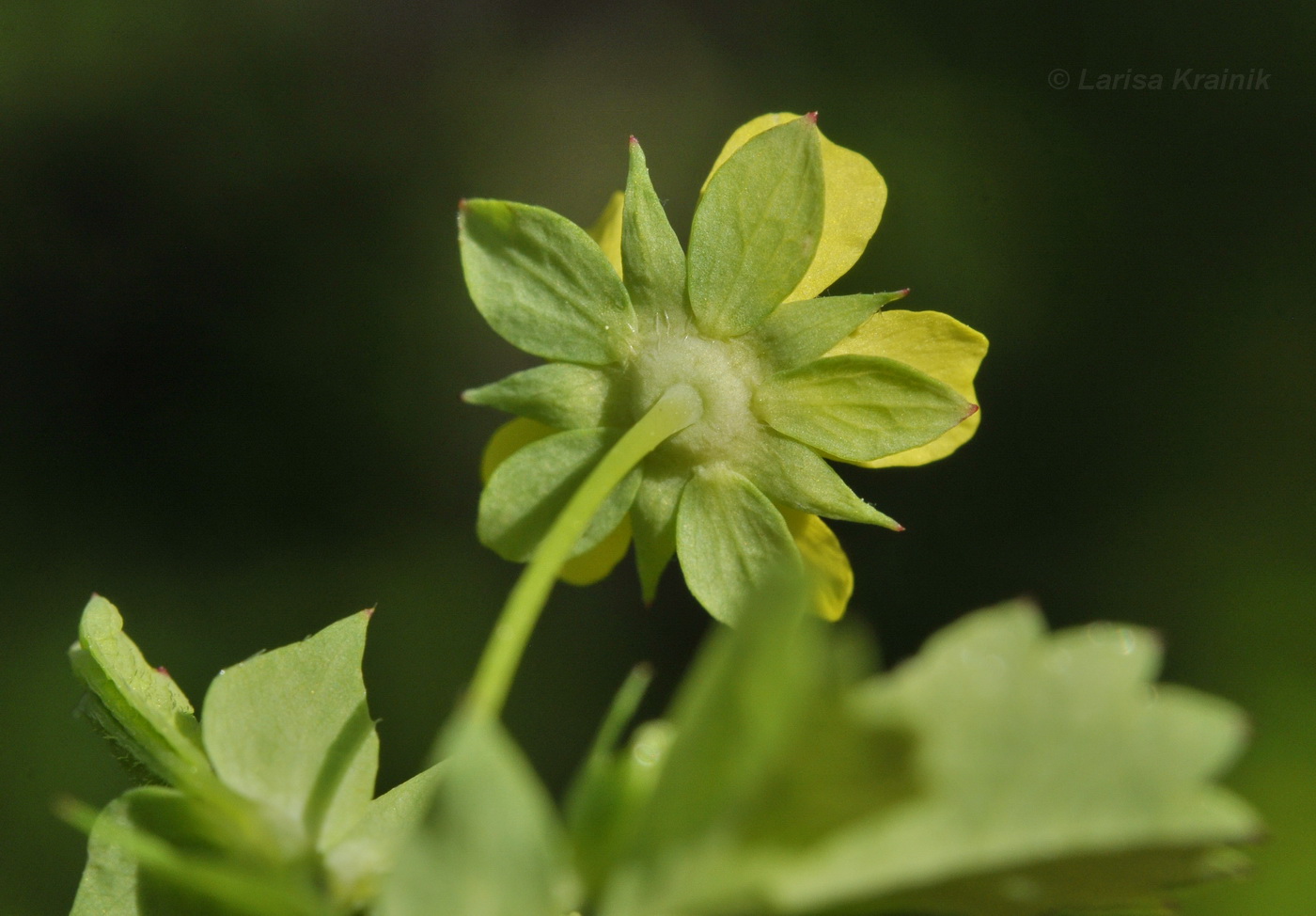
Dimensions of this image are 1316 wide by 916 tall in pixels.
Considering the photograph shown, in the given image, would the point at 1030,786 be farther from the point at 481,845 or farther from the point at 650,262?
the point at 650,262

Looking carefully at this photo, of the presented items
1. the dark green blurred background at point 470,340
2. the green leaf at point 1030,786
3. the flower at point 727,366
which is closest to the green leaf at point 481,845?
the green leaf at point 1030,786

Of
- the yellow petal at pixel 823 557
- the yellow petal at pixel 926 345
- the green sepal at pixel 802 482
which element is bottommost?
the yellow petal at pixel 823 557

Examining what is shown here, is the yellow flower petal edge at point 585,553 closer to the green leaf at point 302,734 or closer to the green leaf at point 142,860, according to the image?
the green leaf at point 302,734

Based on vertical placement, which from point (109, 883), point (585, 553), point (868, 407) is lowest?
point (109, 883)

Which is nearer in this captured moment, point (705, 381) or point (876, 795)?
point (876, 795)

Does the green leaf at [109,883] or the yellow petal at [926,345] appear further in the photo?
the yellow petal at [926,345]

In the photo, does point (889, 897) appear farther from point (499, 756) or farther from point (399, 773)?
point (399, 773)

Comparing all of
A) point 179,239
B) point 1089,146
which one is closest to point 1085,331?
point 1089,146

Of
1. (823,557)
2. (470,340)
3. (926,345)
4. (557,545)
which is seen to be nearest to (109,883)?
(557,545)
